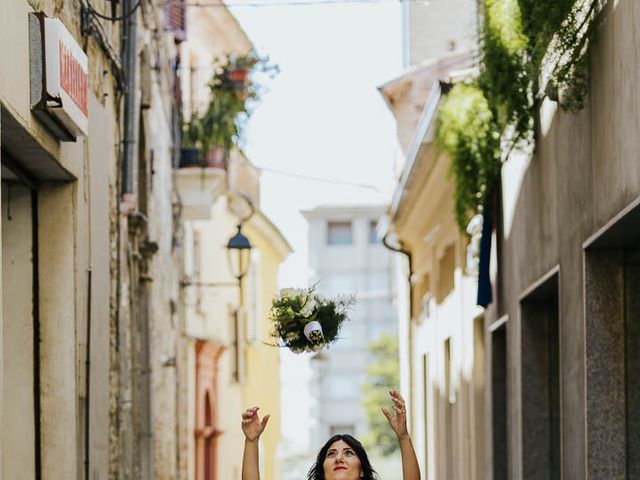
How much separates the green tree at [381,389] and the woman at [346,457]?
63.7m

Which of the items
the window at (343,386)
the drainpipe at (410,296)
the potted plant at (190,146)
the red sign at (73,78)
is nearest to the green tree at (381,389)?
the window at (343,386)

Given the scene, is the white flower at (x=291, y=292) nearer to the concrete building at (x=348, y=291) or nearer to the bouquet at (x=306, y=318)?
the bouquet at (x=306, y=318)

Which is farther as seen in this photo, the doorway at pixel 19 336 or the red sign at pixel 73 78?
the doorway at pixel 19 336

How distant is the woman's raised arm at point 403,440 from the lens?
29.6ft

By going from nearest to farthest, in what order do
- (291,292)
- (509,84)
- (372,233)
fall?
(291,292) < (509,84) < (372,233)

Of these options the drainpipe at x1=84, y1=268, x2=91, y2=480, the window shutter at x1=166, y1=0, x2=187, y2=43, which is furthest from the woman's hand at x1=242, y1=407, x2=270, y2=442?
the window shutter at x1=166, y1=0, x2=187, y2=43

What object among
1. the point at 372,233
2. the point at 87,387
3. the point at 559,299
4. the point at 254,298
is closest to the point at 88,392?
the point at 87,387

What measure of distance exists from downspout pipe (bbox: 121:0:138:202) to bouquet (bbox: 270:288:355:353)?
17.2ft

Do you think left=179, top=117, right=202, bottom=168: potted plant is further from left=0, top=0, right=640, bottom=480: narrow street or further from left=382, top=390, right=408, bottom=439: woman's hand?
left=382, top=390, right=408, bottom=439: woman's hand

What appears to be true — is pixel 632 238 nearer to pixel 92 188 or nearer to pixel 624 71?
pixel 624 71

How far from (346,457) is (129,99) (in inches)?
290

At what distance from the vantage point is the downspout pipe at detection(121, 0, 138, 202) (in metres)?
15.2

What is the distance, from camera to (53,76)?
977 cm

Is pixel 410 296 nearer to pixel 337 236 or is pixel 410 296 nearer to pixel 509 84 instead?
pixel 509 84
